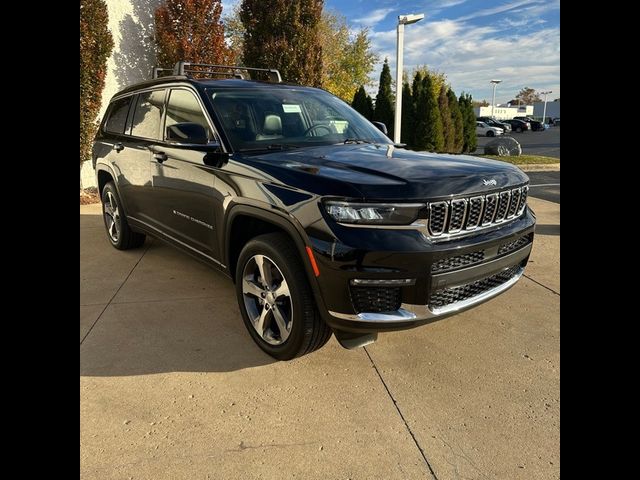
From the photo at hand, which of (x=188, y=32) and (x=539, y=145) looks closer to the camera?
(x=188, y=32)

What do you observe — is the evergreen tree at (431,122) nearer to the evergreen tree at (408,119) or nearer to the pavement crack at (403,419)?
the evergreen tree at (408,119)

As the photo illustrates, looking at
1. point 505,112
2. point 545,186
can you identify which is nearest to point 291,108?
point 545,186

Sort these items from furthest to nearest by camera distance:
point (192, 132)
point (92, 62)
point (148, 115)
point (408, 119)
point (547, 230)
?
point (408, 119), point (92, 62), point (547, 230), point (148, 115), point (192, 132)

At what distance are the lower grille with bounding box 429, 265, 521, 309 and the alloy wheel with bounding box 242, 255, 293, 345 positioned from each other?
2.69 feet

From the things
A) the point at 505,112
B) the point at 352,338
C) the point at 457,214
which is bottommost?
the point at 352,338

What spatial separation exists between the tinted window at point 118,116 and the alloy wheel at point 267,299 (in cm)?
Answer: 288

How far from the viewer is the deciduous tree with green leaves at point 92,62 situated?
866 cm

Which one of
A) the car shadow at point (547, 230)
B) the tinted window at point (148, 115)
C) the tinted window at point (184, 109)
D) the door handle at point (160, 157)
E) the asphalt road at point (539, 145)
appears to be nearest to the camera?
the tinted window at point (184, 109)

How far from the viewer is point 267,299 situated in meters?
3.00

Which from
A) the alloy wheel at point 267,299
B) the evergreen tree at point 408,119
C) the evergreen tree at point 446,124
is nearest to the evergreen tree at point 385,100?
the evergreen tree at point 408,119

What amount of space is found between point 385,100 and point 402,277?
15.9 m

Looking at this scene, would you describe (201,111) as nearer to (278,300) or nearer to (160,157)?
(160,157)
